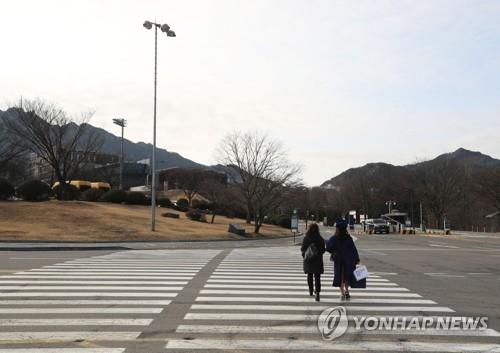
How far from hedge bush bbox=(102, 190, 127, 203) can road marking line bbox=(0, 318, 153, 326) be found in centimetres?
4885

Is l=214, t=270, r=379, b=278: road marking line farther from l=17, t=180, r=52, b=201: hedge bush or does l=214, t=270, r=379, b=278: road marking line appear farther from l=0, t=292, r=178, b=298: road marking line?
l=17, t=180, r=52, b=201: hedge bush

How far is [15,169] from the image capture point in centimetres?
6750

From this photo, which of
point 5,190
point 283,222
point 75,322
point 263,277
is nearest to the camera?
point 75,322

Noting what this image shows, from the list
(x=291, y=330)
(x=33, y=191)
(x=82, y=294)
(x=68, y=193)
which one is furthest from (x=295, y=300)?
(x=68, y=193)

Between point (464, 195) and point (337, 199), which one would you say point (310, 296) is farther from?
point (337, 199)

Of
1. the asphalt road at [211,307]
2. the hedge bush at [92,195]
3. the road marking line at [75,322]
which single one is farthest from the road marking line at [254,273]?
the hedge bush at [92,195]

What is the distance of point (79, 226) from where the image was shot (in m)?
37.8

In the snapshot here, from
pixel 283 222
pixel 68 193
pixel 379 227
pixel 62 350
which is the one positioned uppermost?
pixel 68 193

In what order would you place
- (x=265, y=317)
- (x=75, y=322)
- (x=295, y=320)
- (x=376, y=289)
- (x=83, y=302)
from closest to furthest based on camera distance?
(x=75, y=322), (x=295, y=320), (x=265, y=317), (x=83, y=302), (x=376, y=289)

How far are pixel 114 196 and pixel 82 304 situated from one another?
48103 mm

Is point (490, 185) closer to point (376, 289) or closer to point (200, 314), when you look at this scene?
point (376, 289)

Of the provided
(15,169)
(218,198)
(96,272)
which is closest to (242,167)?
(218,198)

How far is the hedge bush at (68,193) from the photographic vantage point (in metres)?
56.3

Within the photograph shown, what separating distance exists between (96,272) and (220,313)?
24.2 feet
